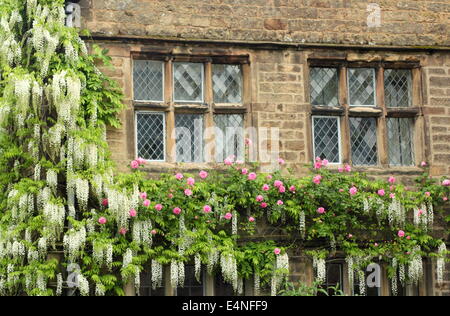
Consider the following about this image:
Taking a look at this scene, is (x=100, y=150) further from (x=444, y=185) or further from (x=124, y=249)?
(x=444, y=185)

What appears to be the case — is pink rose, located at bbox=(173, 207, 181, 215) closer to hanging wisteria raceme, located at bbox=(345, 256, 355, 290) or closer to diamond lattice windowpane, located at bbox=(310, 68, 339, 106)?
hanging wisteria raceme, located at bbox=(345, 256, 355, 290)

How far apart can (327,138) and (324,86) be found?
2.08 feet

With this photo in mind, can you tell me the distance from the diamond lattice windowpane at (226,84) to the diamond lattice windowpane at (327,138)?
39.6 inches

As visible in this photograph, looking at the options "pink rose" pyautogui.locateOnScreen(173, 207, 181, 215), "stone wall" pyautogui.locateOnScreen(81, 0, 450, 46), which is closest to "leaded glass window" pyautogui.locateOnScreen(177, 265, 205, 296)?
"pink rose" pyautogui.locateOnScreen(173, 207, 181, 215)

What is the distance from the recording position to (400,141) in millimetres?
12734

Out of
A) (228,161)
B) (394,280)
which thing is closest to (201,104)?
(228,161)

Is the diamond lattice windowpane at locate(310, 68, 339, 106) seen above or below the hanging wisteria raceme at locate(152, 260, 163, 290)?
above

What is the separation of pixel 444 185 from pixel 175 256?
132 inches

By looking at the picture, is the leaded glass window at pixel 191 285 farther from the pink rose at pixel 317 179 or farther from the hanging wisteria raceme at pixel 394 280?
the hanging wisteria raceme at pixel 394 280

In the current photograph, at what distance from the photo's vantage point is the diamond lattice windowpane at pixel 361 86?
1266 cm

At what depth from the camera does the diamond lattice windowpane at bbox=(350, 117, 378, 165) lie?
41.2 feet

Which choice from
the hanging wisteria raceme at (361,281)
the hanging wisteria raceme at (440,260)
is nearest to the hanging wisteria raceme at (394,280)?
the hanging wisteria raceme at (361,281)

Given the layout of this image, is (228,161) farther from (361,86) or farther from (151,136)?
(361,86)

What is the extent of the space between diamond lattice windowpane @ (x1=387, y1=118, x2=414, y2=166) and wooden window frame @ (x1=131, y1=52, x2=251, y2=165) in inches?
72.2
